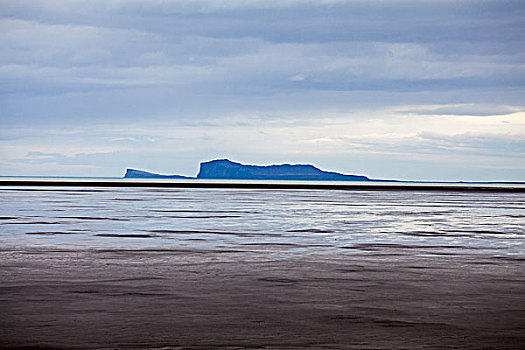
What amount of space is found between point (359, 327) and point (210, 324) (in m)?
1.75

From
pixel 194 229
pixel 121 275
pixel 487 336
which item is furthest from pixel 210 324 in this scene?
pixel 194 229

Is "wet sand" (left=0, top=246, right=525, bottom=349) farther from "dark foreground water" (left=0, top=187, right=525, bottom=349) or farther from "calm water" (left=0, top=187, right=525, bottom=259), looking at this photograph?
"calm water" (left=0, top=187, right=525, bottom=259)

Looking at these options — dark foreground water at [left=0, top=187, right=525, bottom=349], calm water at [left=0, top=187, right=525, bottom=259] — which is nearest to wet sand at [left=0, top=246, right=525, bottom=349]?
dark foreground water at [left=0, top=187, right=525, bottom=349]

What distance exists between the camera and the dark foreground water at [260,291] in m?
7.42

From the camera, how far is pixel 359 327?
26.0 ft

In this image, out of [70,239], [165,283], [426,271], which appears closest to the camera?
[165,283]

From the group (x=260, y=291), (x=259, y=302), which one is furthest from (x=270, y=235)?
(x=259, y=302)

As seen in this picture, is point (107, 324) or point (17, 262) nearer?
point (107, 324)

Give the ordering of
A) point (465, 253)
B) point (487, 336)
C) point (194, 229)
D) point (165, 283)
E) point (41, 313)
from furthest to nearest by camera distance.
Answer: point (194, 229) < point (465, 253) < point (165, 283) < point (41, 313) < point (487, 336)

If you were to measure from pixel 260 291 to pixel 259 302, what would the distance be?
3.33 ft

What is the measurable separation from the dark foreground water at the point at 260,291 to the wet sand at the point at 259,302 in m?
0.02

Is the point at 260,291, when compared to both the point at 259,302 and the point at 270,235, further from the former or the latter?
the point at 270,235

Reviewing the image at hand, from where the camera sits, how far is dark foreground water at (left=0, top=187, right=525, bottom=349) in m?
7.42

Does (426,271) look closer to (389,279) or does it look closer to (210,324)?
(389,279)
